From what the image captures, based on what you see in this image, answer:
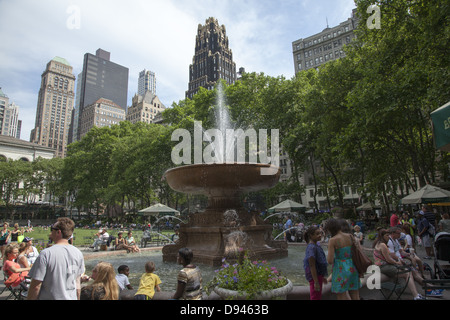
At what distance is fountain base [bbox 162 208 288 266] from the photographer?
8.28 metres

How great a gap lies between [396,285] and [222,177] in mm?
5346

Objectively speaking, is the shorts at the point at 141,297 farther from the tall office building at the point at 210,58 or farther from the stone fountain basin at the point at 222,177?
the tall office building at the point at 210,58

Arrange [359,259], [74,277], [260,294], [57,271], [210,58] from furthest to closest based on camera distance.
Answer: [210,58] < [359,259] < [260,294] < [74,277] < [57,271]

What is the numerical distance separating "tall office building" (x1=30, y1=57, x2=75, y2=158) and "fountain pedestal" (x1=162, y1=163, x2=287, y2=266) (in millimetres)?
171535

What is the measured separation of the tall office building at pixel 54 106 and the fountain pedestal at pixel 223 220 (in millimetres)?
171535

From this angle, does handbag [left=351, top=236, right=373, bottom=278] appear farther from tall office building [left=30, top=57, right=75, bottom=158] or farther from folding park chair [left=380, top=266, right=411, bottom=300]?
tall office building [left=30, top=57, right=75, bottom=158]

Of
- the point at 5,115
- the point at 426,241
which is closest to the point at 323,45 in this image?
the point at 426,241

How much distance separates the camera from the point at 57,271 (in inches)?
117

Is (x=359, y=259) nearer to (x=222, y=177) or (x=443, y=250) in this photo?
(x=443, y=250)

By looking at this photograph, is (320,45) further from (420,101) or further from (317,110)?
(420,101)

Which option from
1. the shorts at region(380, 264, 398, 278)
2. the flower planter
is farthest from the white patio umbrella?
the flower planter

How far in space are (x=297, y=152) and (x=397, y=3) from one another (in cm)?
1514

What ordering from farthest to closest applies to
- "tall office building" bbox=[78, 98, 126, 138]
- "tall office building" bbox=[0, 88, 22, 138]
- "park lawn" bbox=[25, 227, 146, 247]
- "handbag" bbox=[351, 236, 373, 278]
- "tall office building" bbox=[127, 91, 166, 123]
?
"tall office building" bbox=[0, 88, 22, 138] < "tall office building" bbox=[78, 98, 126, 138] < "tall office building" bbox=[127, 91, 166, 123] < "park lawn" bbox=[25, 227, 146, 247] < "handbag" bbox=[351, 236, 373, 278]

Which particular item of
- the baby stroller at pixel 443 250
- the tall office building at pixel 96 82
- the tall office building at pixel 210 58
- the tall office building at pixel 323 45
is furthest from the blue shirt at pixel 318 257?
the tall office building at pixel 96 82
